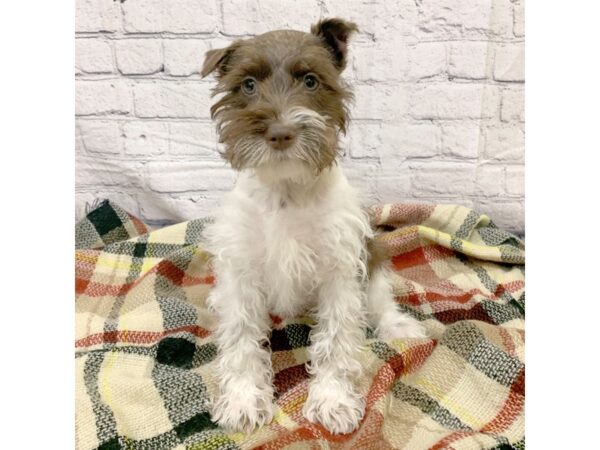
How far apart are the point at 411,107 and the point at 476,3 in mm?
702

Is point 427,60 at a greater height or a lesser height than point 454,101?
greater

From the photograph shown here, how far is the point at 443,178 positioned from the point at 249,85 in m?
1.92

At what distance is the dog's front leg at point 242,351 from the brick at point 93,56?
1759 mm

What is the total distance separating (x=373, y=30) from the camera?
3.22m

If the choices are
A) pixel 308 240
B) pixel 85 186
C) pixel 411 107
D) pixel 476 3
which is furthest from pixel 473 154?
pixel 85 186

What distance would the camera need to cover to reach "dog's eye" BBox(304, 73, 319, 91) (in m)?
2.07

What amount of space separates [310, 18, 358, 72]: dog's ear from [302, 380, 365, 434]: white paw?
136cm

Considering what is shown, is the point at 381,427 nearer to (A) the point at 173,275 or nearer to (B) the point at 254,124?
(B) the point at 254,124

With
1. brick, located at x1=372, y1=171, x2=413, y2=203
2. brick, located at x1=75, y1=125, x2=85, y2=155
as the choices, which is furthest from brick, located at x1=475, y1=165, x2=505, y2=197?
brick, located at x1=75, y1=125, x2=85, y2=155

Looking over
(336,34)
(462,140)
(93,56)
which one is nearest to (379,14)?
(462,140)

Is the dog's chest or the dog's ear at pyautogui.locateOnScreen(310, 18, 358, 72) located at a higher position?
the dog's ear at pyautogui.locateOnScreen(310, 18, 358, 72)

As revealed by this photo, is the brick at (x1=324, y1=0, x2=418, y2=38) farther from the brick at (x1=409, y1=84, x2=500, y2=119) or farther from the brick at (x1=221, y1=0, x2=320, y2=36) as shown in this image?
the brick at (x1=409, y1=84, x2=500, y2=119)

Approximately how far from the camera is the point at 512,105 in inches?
133

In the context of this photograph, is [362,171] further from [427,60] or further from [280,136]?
[280,136]
